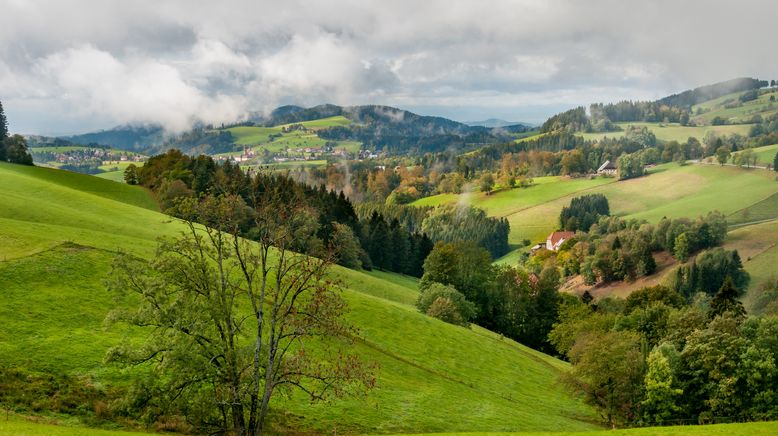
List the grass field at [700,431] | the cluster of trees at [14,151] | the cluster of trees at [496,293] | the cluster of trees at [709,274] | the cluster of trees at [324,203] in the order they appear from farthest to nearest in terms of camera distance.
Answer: the cluster of trees at [709,274] → the cluster of trees at [14,151] → the cluster of trees at [324,203] → the cluster of trees at [496,293] → the grass field at [700,431]

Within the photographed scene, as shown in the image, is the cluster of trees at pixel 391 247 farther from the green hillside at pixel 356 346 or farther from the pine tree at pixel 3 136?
the pine tree at pixel 3 136

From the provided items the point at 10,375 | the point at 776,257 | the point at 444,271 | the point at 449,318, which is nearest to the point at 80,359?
the point at 10,375

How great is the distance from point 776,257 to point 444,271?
129685 mm

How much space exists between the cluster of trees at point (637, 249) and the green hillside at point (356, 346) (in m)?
113

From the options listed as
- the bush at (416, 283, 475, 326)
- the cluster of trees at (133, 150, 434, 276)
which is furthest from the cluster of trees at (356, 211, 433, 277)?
the bush at (416, 283, 475, 326)

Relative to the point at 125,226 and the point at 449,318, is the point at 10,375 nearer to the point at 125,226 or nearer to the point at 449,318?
the point at 125,226

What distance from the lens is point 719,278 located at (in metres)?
166

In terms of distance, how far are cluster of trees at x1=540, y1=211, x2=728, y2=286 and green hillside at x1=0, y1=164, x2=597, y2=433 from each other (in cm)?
11290

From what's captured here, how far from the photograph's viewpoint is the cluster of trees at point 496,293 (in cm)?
10175

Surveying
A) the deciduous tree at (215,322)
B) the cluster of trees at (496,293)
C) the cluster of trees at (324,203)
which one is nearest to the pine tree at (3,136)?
the cluster of trees at (324,203)

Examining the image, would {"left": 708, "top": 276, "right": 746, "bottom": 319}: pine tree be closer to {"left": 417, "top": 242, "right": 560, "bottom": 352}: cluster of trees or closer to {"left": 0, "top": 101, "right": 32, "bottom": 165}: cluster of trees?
{"left": 417, "top": 242, "right": 560, "bottom": 352}: cluster of trees

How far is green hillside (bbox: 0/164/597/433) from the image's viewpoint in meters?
35.1

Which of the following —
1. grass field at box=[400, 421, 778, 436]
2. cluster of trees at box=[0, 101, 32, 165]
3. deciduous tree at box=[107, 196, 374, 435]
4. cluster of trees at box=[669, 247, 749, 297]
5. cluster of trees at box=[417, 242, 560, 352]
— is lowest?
cluster of trees at box=[669, 247, 749, 297]

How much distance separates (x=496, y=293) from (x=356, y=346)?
59.3 metres
